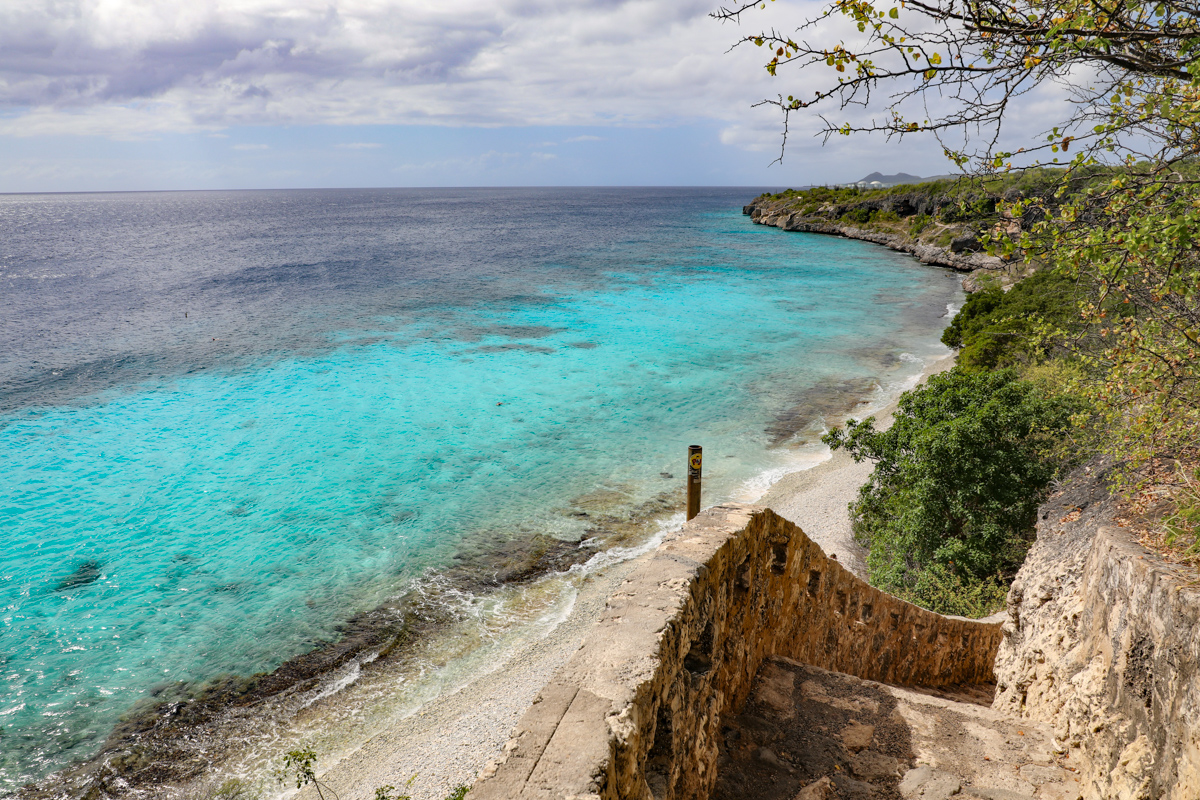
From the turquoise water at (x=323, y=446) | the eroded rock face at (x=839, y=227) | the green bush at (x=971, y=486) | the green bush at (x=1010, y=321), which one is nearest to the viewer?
the green bush at (x=971, y=486)

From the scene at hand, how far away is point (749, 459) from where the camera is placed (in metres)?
21.0

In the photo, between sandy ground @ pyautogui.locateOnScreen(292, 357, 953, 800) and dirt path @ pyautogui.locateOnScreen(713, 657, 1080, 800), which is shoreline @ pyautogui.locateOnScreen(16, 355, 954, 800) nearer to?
sandy ground @ pyautogui.locateOnScreen(292, 357, 953, 800)

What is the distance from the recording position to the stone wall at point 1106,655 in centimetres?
448

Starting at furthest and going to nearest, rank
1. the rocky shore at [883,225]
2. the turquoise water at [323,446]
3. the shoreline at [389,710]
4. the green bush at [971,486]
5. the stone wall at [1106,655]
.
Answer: the rocky shore at [883,225], the turquoise water at [323,446], the green bush at [971,486], the shoreline at [389,710], the stone wall at [1106,655]

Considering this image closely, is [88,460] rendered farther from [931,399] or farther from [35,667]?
[931,399]

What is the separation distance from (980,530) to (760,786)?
30.3 feet

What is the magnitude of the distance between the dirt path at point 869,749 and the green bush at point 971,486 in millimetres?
6217

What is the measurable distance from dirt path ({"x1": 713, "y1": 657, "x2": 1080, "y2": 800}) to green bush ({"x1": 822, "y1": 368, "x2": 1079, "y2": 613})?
20.4 feet

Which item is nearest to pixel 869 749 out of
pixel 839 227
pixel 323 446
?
pixel 323 446

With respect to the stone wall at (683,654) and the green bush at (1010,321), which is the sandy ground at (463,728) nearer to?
the stone wall at (683,654)

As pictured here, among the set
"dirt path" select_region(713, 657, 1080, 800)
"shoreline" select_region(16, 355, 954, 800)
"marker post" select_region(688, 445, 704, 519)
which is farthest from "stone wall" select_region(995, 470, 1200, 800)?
"marker post" select_region(688, 445, 704, 519)

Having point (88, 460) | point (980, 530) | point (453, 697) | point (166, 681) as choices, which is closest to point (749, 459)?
point (980, 530)

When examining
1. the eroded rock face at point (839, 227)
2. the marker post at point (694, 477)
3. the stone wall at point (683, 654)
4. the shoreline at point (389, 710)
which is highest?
the eroded rock face at point (839, 227)

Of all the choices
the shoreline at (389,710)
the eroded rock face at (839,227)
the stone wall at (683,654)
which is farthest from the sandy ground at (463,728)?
the eroded rock face at (839,227)
